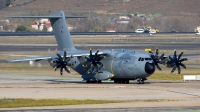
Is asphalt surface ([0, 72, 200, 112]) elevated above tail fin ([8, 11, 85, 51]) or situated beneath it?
situated beneath

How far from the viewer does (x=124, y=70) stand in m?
43.1

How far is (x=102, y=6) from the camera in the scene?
164m

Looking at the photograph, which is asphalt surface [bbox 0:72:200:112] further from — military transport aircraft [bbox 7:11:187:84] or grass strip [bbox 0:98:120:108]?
military transport aircraft [bbox 7:11:187:84]

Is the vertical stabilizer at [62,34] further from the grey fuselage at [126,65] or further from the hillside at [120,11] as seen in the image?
the hillside at [120,11]

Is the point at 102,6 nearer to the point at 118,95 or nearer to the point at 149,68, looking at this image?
the point at 149,68

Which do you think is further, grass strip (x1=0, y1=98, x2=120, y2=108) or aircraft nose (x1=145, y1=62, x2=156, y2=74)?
aircraft nose (x1=145, y1=62, x2=156, y2=74)

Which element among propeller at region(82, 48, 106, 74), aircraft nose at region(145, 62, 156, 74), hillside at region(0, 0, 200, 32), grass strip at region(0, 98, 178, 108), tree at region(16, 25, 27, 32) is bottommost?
grass strip at region(0, 98, 178, 108)

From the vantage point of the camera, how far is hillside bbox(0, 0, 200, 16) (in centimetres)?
14675

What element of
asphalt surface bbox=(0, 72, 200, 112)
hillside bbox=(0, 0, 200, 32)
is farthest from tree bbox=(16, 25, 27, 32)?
asphalt surface bbox=(0, 72, 200, 112)

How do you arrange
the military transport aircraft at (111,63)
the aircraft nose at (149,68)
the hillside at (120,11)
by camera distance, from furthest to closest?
the hillside at (120,11)
the military transport aircraft at (111,63)
the aircraft nose at (149,68)

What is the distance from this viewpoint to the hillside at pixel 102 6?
147 metres

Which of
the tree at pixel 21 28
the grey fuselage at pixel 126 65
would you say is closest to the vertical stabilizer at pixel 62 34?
the grey fuselage at pixel 126 65

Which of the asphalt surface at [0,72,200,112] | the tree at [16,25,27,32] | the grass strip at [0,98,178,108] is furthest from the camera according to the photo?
the tree at [16,25,27,32]

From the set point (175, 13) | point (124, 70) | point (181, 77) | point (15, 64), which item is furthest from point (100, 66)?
point (175, 13)
